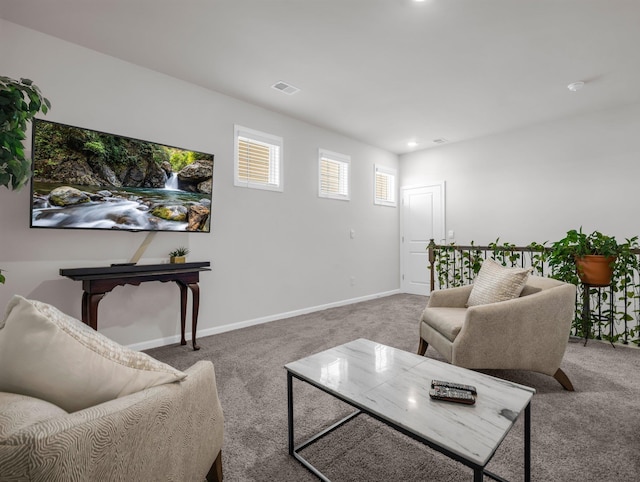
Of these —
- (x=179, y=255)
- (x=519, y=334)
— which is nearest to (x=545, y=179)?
(x=519, y=334)

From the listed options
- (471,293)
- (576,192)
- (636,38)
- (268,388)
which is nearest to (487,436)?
(268,388)

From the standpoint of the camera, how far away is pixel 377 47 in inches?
114

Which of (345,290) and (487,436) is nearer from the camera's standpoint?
(487,436)

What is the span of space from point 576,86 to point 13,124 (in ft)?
16.9

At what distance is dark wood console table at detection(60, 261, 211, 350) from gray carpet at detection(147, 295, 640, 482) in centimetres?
57

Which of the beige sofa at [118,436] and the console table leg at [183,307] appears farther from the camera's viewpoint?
the console table leg at [183,307]

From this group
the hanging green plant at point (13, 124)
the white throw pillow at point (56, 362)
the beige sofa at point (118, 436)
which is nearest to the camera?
the beige sofa at point (118, 436)

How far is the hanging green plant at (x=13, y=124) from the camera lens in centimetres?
176

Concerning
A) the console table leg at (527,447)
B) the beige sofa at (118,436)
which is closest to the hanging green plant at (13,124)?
the beige sofa at (118,436)

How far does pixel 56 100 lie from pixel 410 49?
3191 millimetres

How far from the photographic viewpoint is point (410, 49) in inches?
115

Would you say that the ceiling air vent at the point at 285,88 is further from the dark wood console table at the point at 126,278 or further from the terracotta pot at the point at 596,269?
the terracotta pot at the point at 596,269

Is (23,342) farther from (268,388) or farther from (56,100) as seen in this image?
(56,100)

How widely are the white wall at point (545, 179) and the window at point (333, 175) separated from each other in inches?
72.2
